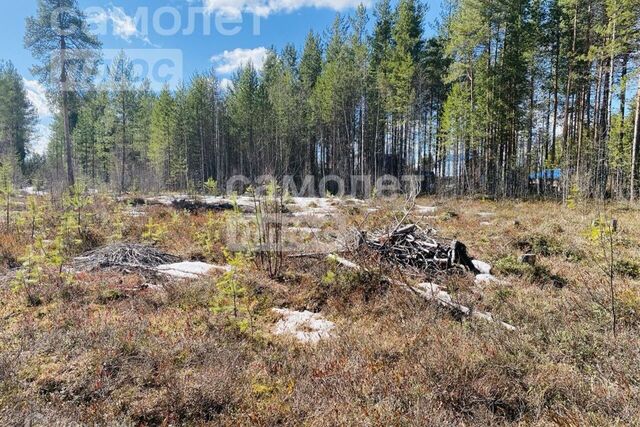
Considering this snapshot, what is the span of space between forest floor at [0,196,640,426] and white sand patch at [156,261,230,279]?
0.60 feet

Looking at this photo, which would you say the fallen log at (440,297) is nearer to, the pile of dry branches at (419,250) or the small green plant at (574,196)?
the pile of dry branches at (419,250)

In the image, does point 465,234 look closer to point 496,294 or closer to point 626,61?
point 496,294

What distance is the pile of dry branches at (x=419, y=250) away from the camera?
6.67 m

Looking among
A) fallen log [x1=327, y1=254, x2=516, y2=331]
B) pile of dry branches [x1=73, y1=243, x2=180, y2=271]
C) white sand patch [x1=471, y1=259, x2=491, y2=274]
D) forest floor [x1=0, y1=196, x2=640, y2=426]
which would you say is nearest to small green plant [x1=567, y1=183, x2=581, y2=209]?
forest floor [x1=0, y1=196, x2=640, y2=426]

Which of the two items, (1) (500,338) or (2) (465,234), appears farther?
(2) (465,234)

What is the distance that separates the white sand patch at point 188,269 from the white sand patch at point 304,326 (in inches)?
77.9

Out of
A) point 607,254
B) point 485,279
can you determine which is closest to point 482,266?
point 485,279

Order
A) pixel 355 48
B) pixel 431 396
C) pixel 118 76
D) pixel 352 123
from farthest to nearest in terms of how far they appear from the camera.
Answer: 1. pixel 118 76
2. pixel 352 123
3. pixel 355 48
4. pixel 431 396

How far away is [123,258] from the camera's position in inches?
277

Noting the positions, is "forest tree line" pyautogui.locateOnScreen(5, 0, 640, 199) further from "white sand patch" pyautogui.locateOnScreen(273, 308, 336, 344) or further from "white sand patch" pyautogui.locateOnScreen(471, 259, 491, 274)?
"white sand patch" pyautogui.locateOnScreen(471, 259, 491, 274)

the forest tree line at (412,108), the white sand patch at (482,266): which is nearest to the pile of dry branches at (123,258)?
the forest tree line at (412,108)

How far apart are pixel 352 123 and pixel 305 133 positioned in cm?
559

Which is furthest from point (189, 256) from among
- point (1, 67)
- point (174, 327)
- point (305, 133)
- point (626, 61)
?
point (1, 67)

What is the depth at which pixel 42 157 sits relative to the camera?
48688 millimetres
